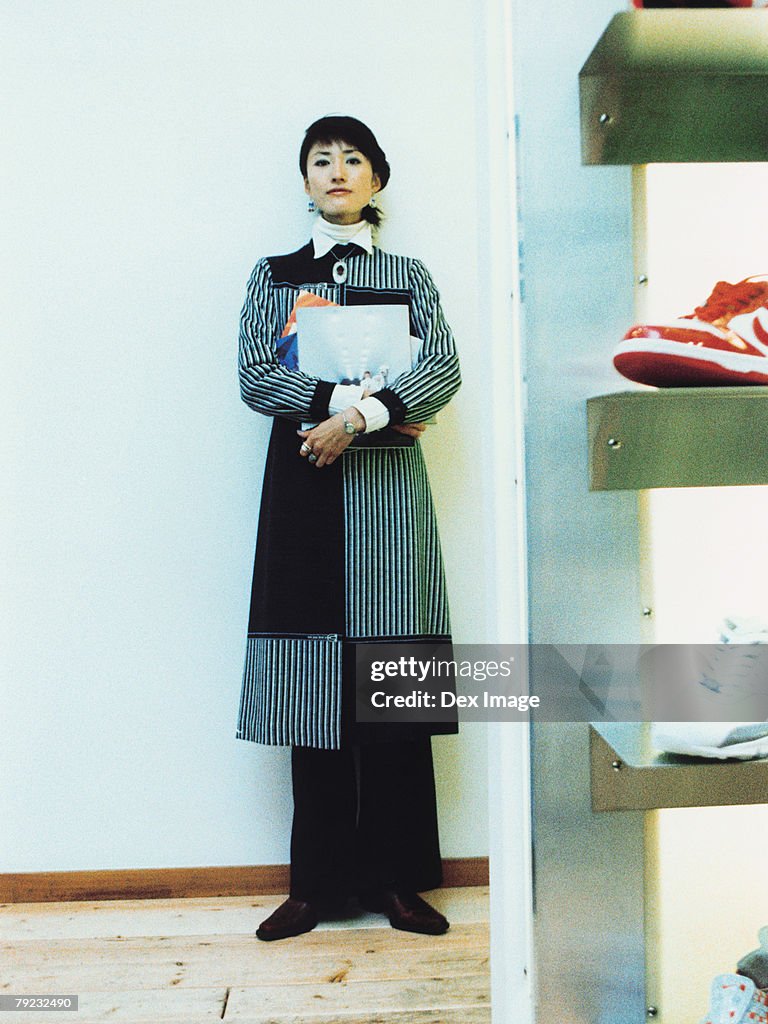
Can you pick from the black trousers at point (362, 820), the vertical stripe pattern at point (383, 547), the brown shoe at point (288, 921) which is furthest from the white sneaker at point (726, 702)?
the brown shoe at point (288, 921)

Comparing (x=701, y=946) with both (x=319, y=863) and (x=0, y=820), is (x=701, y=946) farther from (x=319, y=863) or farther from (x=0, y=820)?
(x=0, y=820)

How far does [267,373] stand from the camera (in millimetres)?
1804

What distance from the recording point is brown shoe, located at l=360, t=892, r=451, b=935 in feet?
6.06

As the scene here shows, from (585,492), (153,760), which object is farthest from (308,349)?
(585,492)

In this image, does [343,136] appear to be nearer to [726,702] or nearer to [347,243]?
[347,243]

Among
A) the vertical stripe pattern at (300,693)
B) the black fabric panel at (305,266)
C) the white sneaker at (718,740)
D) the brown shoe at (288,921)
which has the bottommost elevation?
the brown shoe at (288,921)

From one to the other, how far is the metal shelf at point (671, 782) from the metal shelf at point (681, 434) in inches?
7.3

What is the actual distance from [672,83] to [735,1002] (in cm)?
73

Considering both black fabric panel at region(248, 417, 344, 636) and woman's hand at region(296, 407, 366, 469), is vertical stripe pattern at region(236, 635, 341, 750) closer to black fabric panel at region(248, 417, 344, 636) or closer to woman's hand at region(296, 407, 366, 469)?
black fabric panel at region(248, 417, 344, 636)

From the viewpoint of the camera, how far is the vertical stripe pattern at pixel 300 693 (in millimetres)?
1780

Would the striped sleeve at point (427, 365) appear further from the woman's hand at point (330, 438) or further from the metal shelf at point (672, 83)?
the metal shelf at point (672, 83)

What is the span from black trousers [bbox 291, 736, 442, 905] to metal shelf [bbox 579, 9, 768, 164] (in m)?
1.36

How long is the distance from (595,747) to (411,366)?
119 cm

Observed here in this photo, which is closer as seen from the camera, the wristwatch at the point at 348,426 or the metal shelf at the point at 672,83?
the metal shelf at the point at 672,83
